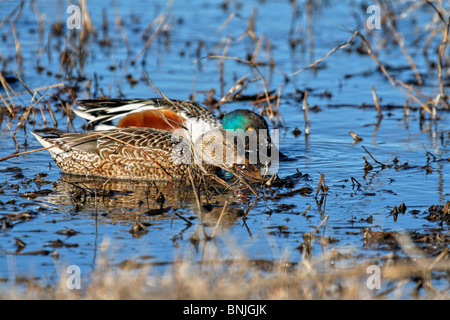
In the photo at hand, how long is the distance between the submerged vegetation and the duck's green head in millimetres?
409

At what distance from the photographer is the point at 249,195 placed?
5738 mm

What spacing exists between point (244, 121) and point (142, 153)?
140 centimetres

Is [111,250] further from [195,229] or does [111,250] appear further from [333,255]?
[333,255]

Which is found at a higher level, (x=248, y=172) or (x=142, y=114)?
(x=142, y=114)

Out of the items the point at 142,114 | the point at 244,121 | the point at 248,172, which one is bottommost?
the point at 248,172

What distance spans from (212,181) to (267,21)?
7.76 metres

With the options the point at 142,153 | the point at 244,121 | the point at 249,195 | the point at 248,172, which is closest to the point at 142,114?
the point at 142,153

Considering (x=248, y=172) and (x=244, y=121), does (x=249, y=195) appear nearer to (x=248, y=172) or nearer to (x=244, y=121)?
(x=248, y=172)

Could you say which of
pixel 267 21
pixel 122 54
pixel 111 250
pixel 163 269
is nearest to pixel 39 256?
pixel 111 250

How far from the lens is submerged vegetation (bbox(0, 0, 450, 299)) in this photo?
3.98m

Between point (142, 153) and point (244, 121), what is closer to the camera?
point (142, 153)

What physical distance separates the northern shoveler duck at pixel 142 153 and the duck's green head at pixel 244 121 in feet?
2.46

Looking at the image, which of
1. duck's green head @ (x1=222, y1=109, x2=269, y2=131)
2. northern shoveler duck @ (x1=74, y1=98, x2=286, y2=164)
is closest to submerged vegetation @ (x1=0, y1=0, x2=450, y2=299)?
duck's green head @ (x1=222, y1=109, x2=269, y2=131)

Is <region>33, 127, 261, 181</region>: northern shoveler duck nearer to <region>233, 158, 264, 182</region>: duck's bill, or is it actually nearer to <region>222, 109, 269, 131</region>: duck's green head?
<region>233, 158, 264, 182</region>: duck's bill
